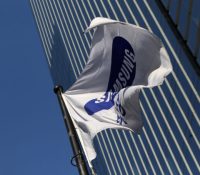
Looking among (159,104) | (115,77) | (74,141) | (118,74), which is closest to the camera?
(74,141)

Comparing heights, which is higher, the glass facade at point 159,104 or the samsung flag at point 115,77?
the glass facade at point 159,104

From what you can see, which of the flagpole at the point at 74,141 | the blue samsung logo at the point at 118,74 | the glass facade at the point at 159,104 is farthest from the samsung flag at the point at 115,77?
the glass facade at the point at 159,104

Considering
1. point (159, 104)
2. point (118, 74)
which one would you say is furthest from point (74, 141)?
point (159, 104)

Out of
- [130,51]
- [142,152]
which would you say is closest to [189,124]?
[142,152]

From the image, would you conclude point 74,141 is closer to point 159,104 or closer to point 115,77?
point 115,77

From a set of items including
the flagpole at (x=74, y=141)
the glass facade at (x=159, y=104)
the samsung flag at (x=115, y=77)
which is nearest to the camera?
the flagpole at (x=74, y=141)

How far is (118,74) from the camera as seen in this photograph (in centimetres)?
1338

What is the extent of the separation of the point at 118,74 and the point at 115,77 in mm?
169

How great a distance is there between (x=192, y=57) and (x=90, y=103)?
12.1 m

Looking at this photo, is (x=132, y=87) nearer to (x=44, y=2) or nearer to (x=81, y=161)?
(x=81, y=161)

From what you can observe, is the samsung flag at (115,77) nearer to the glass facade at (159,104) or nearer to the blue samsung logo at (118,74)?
Result: the blue samsung logo at (118,74)

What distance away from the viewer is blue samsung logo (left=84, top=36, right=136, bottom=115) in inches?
518

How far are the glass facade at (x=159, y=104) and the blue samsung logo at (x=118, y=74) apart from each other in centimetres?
1070

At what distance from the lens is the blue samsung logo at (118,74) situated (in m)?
13.1
